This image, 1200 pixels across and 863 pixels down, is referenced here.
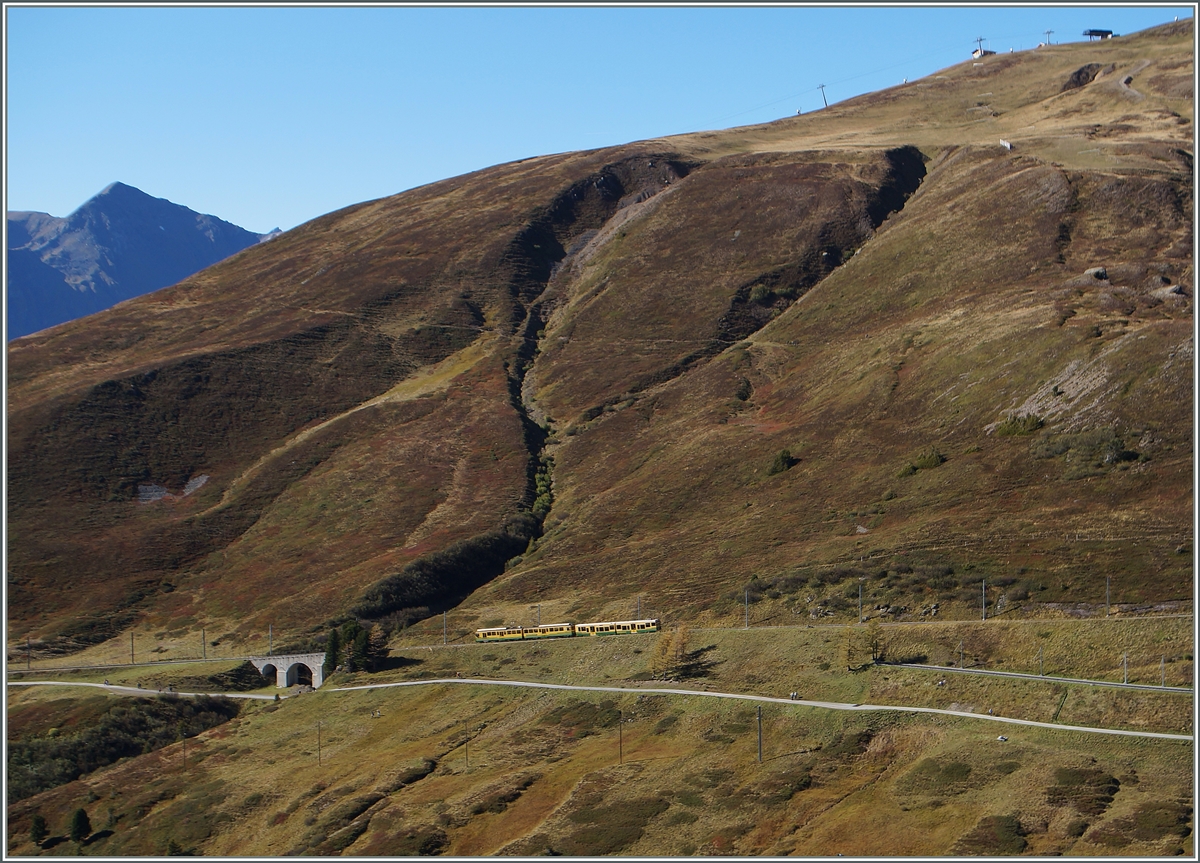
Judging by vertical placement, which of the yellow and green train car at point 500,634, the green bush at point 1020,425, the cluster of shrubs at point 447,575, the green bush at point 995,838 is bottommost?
the green bush at point 995,838

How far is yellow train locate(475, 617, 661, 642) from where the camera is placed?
97625 millimetres

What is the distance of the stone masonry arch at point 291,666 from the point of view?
105m

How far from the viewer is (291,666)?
348 ft

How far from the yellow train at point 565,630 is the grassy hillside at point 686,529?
2531 mm

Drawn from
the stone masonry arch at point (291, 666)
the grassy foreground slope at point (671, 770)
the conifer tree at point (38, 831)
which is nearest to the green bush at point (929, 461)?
the grassy foreground slope at point (671, 770)

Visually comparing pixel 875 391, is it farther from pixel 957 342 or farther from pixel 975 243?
pixel 975 243

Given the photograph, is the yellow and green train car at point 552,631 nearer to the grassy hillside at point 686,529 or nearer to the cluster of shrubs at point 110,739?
the grassy hillside at point 686,529

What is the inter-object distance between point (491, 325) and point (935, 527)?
11011 cm

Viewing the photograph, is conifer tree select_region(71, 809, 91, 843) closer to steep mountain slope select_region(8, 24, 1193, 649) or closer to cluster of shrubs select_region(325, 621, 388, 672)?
cluster of shrubs select_region(325, 621, 388, 672)

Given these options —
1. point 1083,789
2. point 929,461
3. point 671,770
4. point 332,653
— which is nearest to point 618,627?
point 671,770

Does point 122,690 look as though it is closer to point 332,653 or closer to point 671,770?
point 332,653

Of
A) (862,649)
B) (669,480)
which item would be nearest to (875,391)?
(669,480)

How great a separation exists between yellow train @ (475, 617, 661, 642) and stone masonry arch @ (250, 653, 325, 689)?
15.3m

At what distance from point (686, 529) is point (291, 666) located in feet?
144
